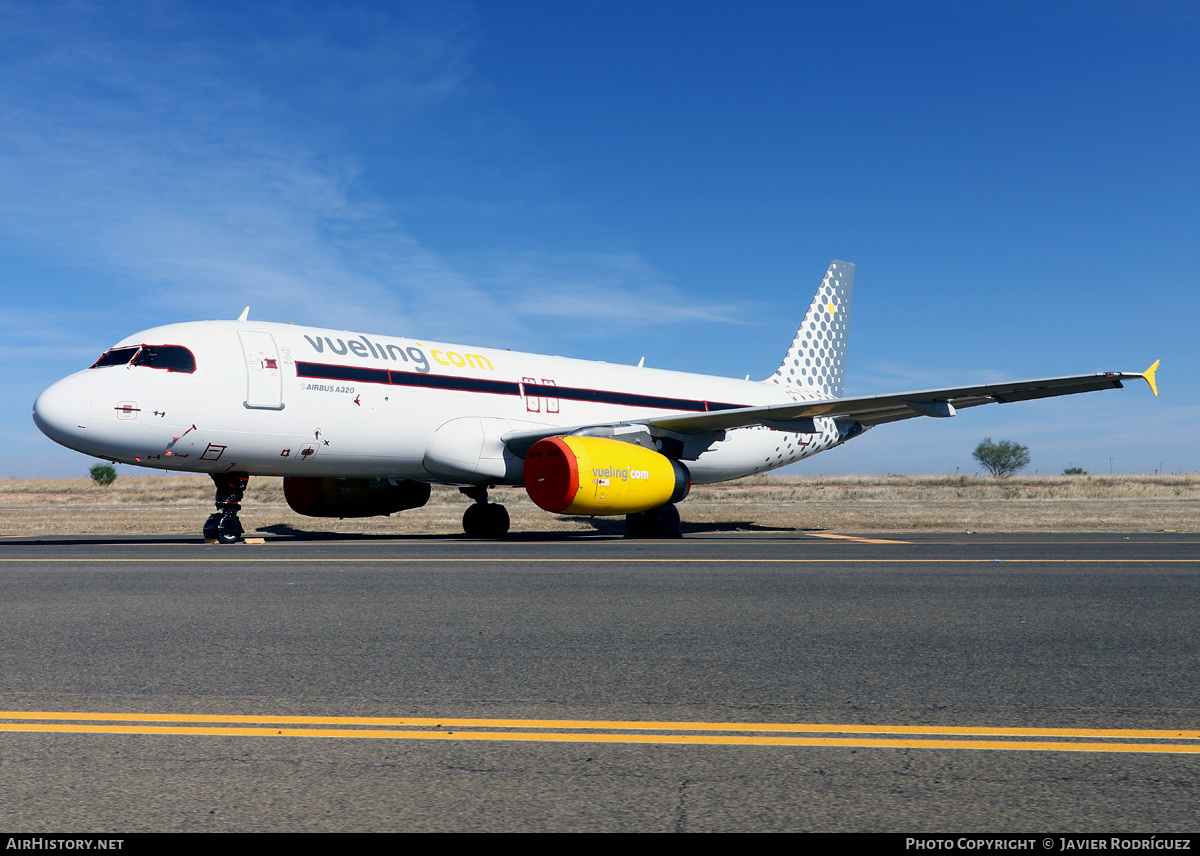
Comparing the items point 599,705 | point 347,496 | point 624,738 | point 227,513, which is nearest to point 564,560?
point 227,513

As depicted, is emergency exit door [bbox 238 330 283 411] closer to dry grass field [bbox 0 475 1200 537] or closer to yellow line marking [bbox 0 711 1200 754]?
dry grass field [bbox 0 475 1200 537]

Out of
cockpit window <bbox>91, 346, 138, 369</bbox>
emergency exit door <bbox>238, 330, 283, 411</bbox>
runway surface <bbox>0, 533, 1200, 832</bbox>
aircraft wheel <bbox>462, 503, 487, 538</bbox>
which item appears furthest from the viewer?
aircraft wheel <bbox>462, 503, 487, 538</bbox>

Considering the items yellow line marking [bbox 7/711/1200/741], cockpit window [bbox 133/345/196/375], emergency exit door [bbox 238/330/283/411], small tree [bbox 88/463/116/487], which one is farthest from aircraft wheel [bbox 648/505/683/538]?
small tree [bbox 88/463/116/487]

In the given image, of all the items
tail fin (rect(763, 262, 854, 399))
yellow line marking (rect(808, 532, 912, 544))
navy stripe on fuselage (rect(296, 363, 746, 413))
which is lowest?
yellow line marking (rect(808, 532, 912, 544))

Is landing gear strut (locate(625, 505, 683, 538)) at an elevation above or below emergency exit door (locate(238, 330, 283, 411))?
below

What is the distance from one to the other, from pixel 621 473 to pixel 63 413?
8365 mm

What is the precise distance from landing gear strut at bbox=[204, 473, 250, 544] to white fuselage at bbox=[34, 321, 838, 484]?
1.07 feet

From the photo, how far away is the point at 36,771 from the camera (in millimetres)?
3195

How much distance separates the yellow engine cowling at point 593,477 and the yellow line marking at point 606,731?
1085 cm

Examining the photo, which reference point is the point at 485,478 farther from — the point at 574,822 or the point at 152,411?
the point at 574,822

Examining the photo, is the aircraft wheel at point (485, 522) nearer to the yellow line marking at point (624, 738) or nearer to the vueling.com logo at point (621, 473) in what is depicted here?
the vueling.com logo at point (621, 473)

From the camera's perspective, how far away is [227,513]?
14.2m

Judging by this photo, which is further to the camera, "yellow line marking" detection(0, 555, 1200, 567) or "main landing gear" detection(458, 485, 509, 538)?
"main landing gear" detection(458, 485, 509, 538)

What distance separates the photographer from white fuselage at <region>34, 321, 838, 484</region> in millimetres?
13094
